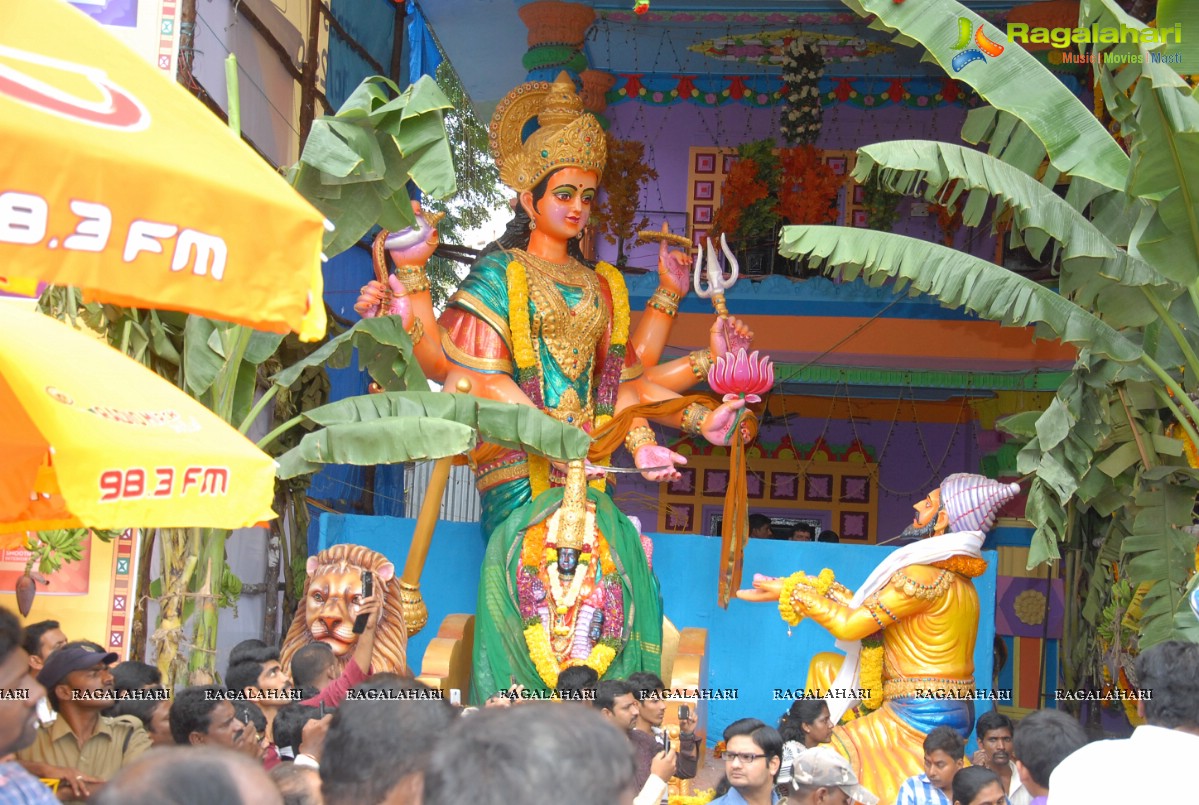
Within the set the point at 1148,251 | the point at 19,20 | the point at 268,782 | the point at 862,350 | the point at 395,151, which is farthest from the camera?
the point at 862,350

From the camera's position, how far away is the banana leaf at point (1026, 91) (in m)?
5.79

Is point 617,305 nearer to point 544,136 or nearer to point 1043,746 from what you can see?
point 544,136

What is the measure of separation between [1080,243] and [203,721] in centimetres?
409

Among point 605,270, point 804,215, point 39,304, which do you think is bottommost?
point 39,304

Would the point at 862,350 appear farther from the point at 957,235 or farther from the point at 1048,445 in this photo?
the point at 1048,445

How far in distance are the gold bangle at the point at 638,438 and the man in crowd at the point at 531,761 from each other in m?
6.41

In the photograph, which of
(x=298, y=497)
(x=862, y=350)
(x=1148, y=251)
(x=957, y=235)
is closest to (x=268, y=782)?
(x=1148, y=251)

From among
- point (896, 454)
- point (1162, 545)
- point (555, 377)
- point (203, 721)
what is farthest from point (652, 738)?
point (896, 454)

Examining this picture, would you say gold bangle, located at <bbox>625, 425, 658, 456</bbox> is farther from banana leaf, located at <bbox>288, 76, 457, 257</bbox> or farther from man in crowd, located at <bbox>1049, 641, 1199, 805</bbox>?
man in crowd, located at <bbox>1049, 641, 1199, 805</bbox>

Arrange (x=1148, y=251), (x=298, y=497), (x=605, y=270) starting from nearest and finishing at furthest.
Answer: (x=1148, y=251) → (x=605, y=270) → (x=298, y=497)

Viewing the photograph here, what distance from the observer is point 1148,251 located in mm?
5465

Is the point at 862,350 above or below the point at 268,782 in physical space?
above

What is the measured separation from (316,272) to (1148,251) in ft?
12.2

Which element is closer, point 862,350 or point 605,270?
point 605,270
